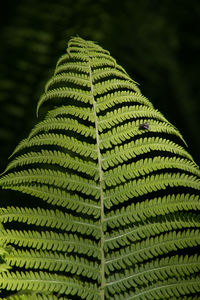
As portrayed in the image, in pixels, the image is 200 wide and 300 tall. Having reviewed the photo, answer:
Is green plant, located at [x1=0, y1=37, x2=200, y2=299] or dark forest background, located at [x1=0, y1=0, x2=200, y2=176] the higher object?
dark forest background, located at [x1=0, y1=0, x2=200, y2=176]

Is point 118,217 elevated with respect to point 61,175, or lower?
lower

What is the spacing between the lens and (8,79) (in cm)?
296

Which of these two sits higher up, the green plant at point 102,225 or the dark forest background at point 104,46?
the dark forest background at point 104,46

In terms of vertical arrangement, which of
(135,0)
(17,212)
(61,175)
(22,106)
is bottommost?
(17,212)

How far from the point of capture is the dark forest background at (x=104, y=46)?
286 centimetres

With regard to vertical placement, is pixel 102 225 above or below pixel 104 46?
below

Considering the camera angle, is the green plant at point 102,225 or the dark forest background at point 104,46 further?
the dark forest background at point 104,46

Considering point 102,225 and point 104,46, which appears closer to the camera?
point 102,225

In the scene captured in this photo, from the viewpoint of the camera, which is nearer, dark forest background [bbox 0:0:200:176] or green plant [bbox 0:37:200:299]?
green plant [bbox 0:37:200:299]

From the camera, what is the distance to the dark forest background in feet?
9.37

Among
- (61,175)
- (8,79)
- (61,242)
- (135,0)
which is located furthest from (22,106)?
(61,242)

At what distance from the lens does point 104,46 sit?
2908mm

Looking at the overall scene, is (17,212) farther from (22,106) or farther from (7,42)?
(7,42)

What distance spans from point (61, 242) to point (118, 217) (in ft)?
0.80
